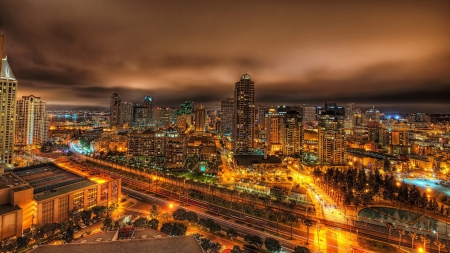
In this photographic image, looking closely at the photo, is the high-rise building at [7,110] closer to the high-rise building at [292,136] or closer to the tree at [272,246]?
the tree at [272,246]

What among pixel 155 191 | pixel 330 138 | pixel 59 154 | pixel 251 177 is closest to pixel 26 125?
A: pixel 59 154

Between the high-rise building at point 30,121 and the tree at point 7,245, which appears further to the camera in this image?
the high-rise building at point 30,121

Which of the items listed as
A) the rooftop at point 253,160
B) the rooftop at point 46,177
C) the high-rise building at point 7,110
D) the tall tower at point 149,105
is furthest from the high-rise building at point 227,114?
the high-rise building at point 7,110

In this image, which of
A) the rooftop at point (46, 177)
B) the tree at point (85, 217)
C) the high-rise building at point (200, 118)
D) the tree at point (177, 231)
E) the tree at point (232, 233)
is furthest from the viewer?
the high-rise building at point (200, 118)

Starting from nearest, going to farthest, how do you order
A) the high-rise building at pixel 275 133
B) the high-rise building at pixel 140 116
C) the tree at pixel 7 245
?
1. the tree at pixel 7 245
2. the high-rise building at pixel 275 133
3. the high-rise building at pixel 140 116

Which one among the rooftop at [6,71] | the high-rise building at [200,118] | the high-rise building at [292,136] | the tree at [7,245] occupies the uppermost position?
the rooftop at [6,71]

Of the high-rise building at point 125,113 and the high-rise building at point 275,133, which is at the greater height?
the high-rise building at point 125,113
